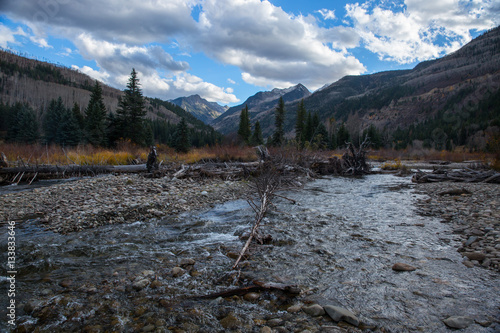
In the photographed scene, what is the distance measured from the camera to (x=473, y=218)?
5.54 metres

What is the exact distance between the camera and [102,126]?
30.9 metres

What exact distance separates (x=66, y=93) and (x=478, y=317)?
16274 cm

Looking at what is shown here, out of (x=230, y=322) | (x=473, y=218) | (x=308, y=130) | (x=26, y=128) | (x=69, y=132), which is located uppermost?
(x=308, y=130)

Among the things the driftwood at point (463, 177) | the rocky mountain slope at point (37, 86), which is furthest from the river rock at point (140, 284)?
the rocky mountain slope at point (37, 86)

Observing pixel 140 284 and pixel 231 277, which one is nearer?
pixel 140 284

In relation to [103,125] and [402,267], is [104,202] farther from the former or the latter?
[103,125]

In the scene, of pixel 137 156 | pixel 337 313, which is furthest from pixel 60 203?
pixel 137 156

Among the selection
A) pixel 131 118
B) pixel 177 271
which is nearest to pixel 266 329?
pixel 177 271

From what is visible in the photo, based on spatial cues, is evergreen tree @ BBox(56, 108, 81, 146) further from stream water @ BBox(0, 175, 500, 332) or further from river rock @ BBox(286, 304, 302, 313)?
river rock @ BBox(286, 304, 302, 313)

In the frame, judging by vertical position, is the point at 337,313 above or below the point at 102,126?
below

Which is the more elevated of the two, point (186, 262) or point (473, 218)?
point (473, 218)

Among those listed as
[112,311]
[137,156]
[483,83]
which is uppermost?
[483,83]

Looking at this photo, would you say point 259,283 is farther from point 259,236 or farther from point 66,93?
point 66,93

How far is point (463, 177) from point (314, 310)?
1435 cm
